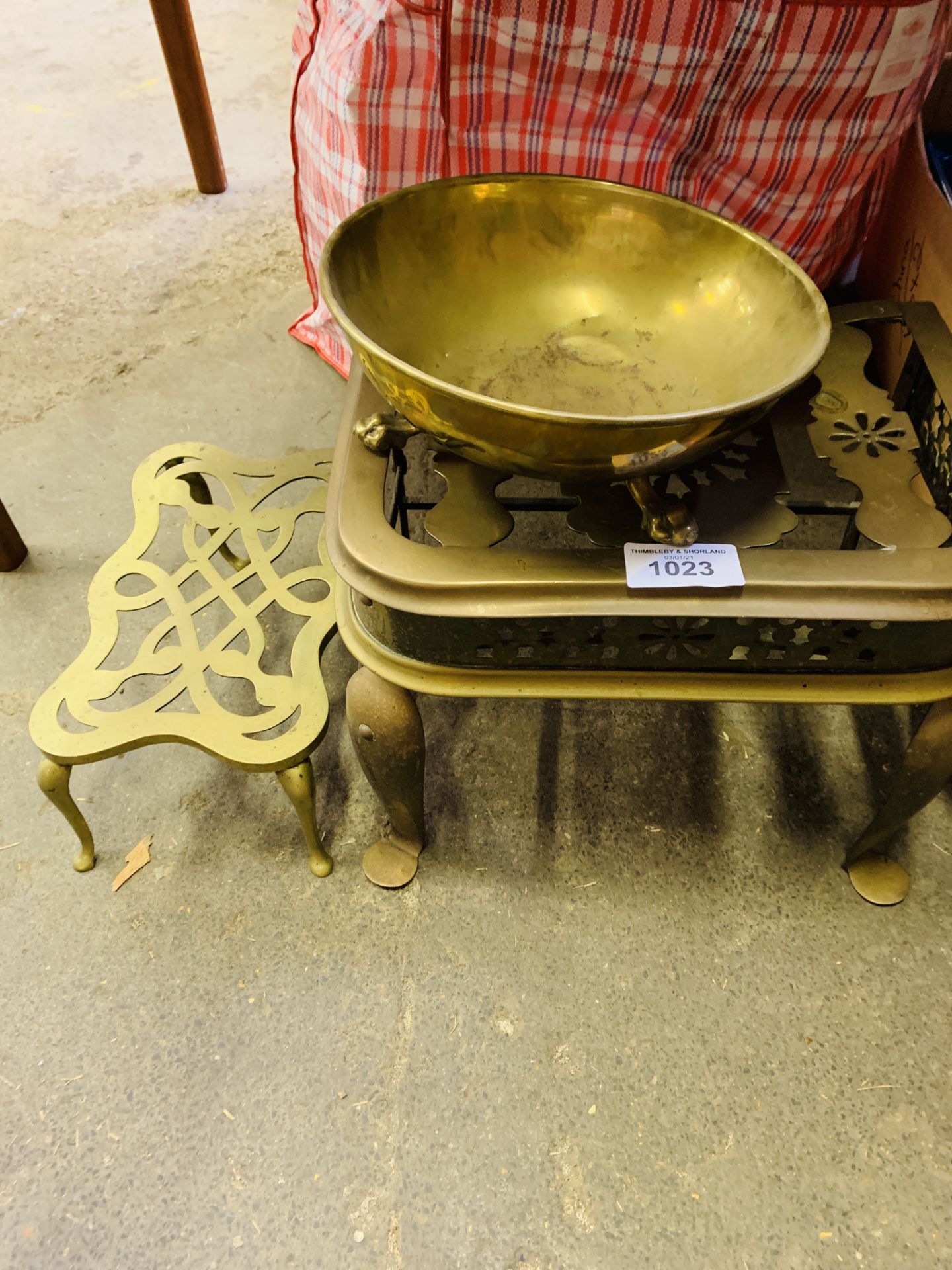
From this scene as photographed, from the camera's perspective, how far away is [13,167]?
202 cm

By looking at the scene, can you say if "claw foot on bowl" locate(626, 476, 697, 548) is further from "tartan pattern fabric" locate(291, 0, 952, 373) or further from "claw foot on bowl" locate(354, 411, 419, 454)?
"tartan pattern fabric" locate(291, 0, 952, 373)

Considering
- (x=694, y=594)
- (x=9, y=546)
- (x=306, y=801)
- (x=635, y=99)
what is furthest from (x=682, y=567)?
(x=9, y=546)

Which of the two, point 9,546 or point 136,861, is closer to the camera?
point 136,861

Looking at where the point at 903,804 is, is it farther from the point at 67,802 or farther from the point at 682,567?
the point at 67,802

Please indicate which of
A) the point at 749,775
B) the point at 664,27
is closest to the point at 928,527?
the point at 749,775

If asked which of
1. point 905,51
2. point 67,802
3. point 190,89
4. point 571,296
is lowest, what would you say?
point 67,802

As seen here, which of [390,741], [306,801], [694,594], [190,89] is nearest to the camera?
[694,594]

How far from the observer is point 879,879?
93 cm

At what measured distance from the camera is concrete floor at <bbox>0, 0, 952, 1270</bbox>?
0.74 metres

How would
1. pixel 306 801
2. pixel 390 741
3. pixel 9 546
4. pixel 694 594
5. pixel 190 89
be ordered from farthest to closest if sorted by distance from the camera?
pixel 190 89 → pixel 9 546 → pixel 306 801 → pixel 390 741 → pixel 694 594

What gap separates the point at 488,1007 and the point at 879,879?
0.45m

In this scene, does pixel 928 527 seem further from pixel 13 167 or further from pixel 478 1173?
pixel 13 167

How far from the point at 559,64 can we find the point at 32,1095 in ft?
3.81

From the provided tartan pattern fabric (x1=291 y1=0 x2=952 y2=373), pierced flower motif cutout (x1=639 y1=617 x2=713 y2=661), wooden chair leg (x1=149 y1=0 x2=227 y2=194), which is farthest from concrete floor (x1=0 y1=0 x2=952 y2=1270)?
wooden chair leg (x1=149 y1=0 x2=227 y2=194)
